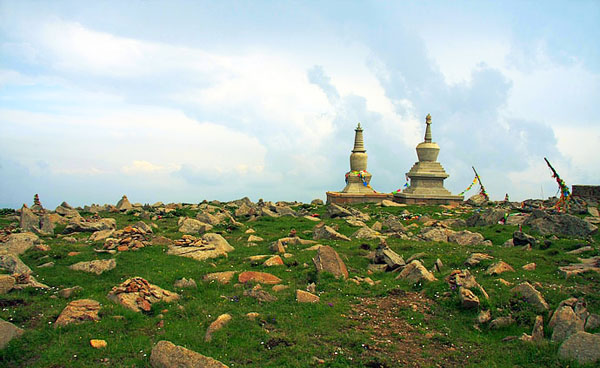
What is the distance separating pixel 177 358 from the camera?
883 cm

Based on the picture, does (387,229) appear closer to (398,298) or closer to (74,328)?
(398,298)

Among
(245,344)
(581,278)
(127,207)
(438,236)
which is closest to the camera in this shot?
(245,344)

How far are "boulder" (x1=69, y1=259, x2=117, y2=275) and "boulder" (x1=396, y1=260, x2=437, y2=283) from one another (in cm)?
949

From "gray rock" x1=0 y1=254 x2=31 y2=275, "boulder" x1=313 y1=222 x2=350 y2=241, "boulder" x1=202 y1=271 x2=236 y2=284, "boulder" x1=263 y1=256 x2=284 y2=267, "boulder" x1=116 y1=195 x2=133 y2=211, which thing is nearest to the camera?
"boulder" x1=202 y1=271 x2=236 y2=284

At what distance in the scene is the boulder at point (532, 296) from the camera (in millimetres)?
11406

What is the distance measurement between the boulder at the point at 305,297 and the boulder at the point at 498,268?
5.47 meters

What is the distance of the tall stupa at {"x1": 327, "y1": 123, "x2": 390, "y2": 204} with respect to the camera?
4116 cm

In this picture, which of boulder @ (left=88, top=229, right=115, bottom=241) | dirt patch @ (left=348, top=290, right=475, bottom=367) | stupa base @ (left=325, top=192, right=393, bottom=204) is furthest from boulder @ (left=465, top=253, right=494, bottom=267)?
stupa base @ (left=325, top=192, right=393, bottom=204)

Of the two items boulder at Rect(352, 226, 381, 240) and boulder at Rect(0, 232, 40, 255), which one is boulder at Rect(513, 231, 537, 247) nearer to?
boulder at Rect(352, 226, 381, 240)

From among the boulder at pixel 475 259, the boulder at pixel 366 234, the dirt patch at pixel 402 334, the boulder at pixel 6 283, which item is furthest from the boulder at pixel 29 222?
the boulder at pixel 475 259

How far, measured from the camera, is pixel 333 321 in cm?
1105

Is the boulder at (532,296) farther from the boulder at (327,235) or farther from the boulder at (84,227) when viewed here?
the boulder at (84,227)

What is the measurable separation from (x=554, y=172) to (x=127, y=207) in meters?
29.0

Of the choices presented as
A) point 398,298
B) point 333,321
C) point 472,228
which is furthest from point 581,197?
point 333,321
